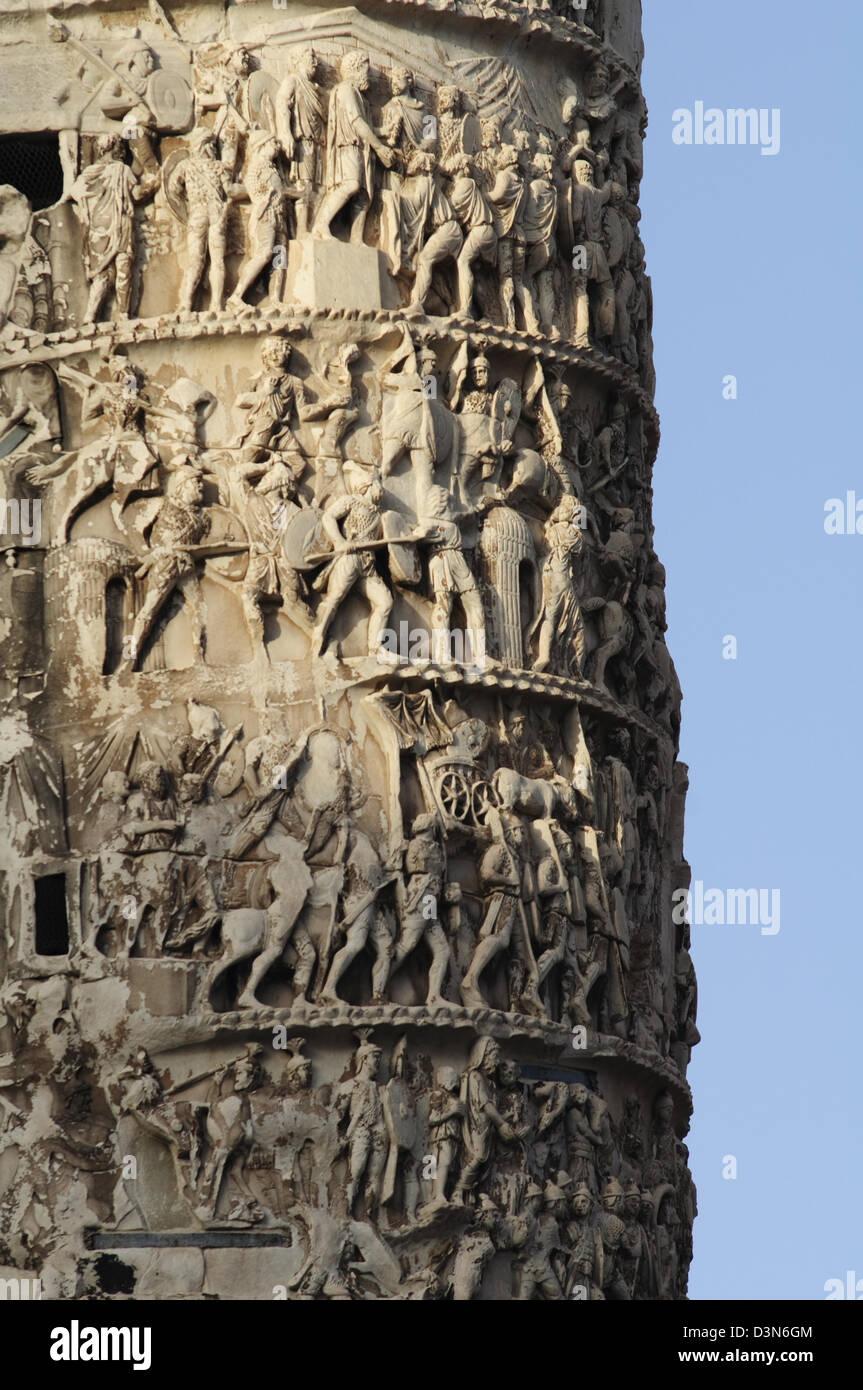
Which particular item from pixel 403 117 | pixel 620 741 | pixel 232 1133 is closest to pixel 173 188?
pixel 403 117

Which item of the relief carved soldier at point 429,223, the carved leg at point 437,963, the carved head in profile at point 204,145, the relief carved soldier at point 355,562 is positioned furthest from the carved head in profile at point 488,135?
the carved leg at point 437,963

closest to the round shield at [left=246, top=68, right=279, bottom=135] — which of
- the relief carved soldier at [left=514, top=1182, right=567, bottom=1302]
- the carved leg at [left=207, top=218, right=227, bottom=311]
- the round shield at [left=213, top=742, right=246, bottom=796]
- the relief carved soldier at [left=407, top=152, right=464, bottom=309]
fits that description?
the carved leg at [left=207, top=218, right=227, bottom=311]

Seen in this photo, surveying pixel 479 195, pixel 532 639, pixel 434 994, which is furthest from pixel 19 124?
pixel 434 994

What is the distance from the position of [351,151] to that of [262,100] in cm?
52

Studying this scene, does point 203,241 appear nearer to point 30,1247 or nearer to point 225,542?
point 225,542

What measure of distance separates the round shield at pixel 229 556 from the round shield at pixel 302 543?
21 cm

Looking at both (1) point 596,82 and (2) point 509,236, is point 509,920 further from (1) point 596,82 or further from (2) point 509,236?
(1) point 596,82

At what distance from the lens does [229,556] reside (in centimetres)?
1981

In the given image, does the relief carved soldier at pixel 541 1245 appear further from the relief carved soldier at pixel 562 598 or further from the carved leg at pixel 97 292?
the carved leg at pixel 97 292

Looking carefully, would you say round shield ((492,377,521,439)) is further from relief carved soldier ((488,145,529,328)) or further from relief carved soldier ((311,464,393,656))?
relief carved soldier ((311,464,393,656))

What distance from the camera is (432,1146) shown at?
19.2 metres

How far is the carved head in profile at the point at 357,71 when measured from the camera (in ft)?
66.9

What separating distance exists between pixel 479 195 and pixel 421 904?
366 cm

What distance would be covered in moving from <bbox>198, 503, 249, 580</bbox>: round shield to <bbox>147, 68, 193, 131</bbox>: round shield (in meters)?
2.07
